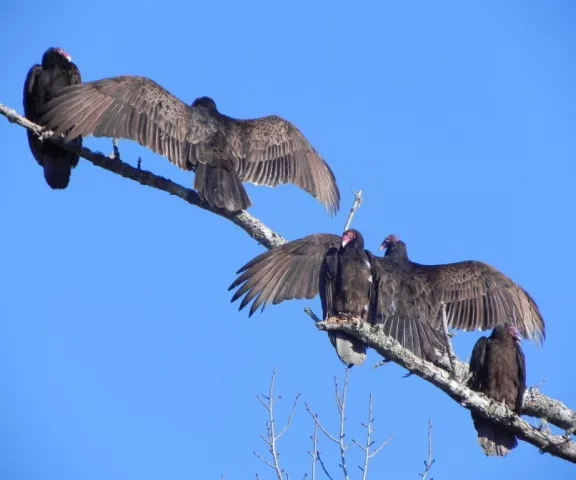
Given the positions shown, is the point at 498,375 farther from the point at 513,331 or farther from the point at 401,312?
the point at 401,312

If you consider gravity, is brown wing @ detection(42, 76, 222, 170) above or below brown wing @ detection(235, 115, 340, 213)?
below

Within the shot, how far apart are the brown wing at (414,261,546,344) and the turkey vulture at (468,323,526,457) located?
1.61 feet

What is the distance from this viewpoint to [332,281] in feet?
18.3

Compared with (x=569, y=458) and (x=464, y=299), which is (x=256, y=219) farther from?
(x=569, y=458)

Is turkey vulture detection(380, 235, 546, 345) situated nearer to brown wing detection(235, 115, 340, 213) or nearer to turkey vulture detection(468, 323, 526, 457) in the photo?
turkey vulture detection(468, 323, 526, 457)

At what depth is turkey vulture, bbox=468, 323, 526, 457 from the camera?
516cm

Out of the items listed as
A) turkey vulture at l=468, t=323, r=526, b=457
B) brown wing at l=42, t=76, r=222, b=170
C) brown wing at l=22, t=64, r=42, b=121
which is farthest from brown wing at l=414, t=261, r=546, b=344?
brown wing at l=22, t=64, r=42, b=121

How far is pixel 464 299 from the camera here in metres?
6.30

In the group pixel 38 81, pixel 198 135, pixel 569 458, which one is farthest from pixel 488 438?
pixel 38 81

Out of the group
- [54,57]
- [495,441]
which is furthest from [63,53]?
[495,441]

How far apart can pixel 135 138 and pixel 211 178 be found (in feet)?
1.96

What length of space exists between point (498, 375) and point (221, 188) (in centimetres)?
202

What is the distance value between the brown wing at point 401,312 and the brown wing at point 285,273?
369mm

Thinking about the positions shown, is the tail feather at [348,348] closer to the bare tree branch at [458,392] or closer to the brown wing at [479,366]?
the bare tree branch at [458,392]
